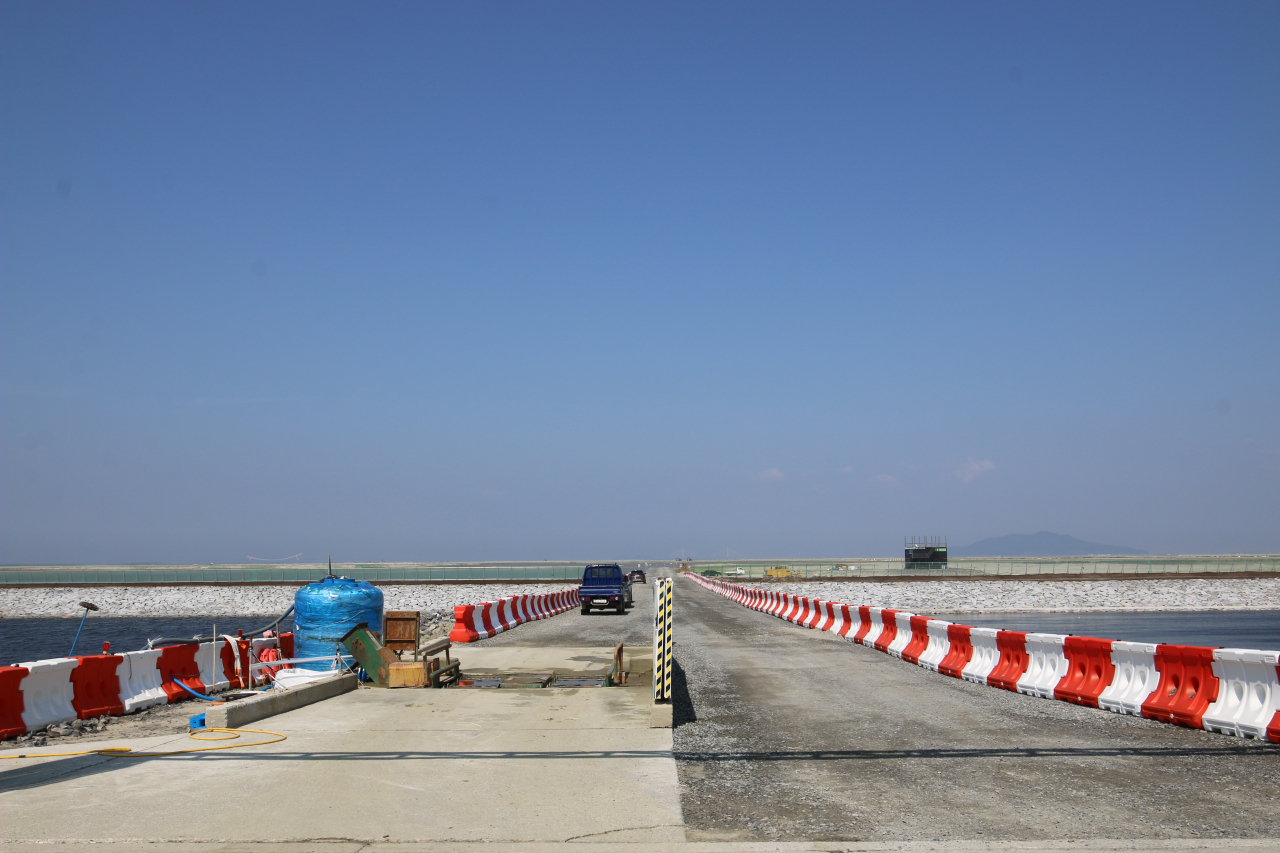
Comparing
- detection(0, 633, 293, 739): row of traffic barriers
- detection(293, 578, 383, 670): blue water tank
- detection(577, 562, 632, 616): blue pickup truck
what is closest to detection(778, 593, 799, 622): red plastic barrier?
detection(577, 562, 632, 616): blue pickup truck

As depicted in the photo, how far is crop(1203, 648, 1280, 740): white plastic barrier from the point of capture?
9.70 metres

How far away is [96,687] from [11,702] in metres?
1.29

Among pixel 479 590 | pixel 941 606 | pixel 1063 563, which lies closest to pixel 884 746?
pixel 941 606

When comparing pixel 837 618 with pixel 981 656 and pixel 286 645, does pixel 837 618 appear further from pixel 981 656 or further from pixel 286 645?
pixel 286 645

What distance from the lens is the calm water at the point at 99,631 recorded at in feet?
135

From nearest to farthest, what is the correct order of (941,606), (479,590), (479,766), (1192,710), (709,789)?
(709,789) → (479,766) → (1192,710) → (941,606) → (479,590)

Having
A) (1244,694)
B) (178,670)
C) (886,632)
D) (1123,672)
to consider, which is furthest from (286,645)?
(1244,694)

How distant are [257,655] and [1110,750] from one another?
14.2 meters

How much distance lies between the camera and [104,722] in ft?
38.1

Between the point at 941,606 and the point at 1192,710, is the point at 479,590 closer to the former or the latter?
the point at 941,606

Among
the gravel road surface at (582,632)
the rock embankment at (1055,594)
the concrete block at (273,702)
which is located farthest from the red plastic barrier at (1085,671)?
the rock embankment at (1055,594)

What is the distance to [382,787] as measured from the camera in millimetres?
7711

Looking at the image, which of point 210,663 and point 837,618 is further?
point 837,618

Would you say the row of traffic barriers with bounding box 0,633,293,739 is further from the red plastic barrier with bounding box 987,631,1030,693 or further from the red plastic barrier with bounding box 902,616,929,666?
the red plastic barrier with bounding box 902,616,929,666
